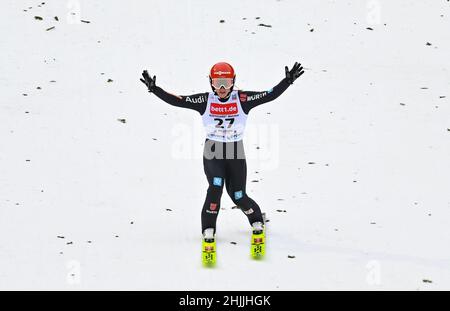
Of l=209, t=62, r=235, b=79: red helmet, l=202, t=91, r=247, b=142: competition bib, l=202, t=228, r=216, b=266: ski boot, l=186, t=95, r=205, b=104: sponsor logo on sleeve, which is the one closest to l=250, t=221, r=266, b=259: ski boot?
l=202, t=228, r=216, b=266: ski boot

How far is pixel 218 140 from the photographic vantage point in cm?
904

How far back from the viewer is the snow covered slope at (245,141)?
894cm

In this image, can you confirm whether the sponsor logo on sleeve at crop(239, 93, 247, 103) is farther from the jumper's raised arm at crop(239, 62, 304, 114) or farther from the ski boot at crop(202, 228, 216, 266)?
the ski boot at crop(202, 228, 216, 266)

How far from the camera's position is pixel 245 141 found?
1291 cm

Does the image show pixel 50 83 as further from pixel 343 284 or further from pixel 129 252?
pixel 343 284

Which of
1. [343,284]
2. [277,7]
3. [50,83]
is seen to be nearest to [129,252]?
[343,284]

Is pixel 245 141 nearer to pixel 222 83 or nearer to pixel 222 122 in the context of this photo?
pixel 222 122

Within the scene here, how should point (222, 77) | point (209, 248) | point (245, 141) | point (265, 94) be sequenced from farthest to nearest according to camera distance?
point (245, 141), point (265, 94), point (209, 248), point (222, 77)

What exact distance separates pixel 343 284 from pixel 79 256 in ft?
9.84

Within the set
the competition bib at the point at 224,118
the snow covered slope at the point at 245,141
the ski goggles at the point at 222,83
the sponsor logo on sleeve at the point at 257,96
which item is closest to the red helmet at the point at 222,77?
the ski goggles at the point at 222,83

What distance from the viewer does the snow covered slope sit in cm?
894

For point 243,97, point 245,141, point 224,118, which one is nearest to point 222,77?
point 243,97

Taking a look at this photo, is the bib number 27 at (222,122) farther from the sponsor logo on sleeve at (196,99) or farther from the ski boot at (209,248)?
the ski boot at (209,248)

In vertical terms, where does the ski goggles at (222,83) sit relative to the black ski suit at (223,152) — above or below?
above
